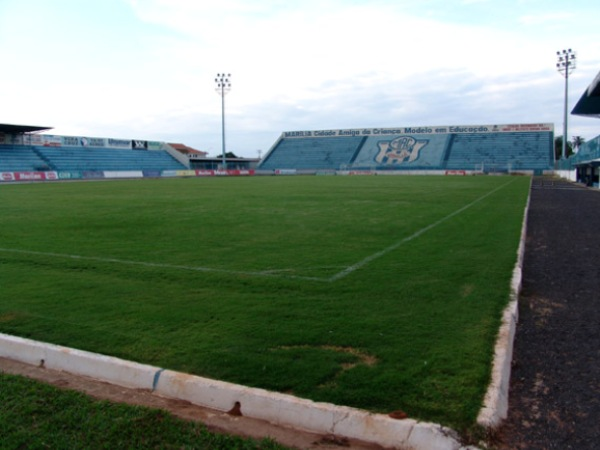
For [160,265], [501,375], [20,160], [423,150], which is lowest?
[501,375]

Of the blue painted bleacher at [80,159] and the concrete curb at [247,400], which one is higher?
the blue painted bleacher at [80,159]

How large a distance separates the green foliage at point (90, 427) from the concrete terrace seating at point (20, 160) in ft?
179

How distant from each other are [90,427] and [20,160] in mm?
58909

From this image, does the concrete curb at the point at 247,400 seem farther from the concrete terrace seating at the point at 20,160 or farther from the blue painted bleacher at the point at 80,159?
the blue painted bleacher at the point at 80,159

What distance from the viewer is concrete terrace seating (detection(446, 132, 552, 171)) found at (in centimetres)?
7025

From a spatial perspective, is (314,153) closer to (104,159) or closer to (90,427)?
(104,159)

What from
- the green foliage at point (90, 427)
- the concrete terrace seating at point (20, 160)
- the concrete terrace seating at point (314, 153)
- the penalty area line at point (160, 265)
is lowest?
the green foliage at point (90, 427)

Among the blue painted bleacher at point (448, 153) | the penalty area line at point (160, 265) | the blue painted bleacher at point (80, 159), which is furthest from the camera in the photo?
the blue painted bleacher at point (448, 153)

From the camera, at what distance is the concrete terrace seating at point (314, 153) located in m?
83.7

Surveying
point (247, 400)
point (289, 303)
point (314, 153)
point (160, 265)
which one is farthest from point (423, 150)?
point (247, 400)

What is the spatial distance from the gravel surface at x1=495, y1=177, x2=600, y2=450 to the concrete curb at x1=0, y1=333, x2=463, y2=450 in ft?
1.76

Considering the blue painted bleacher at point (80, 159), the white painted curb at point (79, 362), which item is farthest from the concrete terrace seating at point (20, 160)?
the white painted curb at point (79, 362)

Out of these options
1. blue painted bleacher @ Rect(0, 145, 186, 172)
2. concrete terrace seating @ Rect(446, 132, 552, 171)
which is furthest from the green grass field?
concrete terrace seating @ Rect(446, 132, 552, 171)

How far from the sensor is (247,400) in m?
3.45
